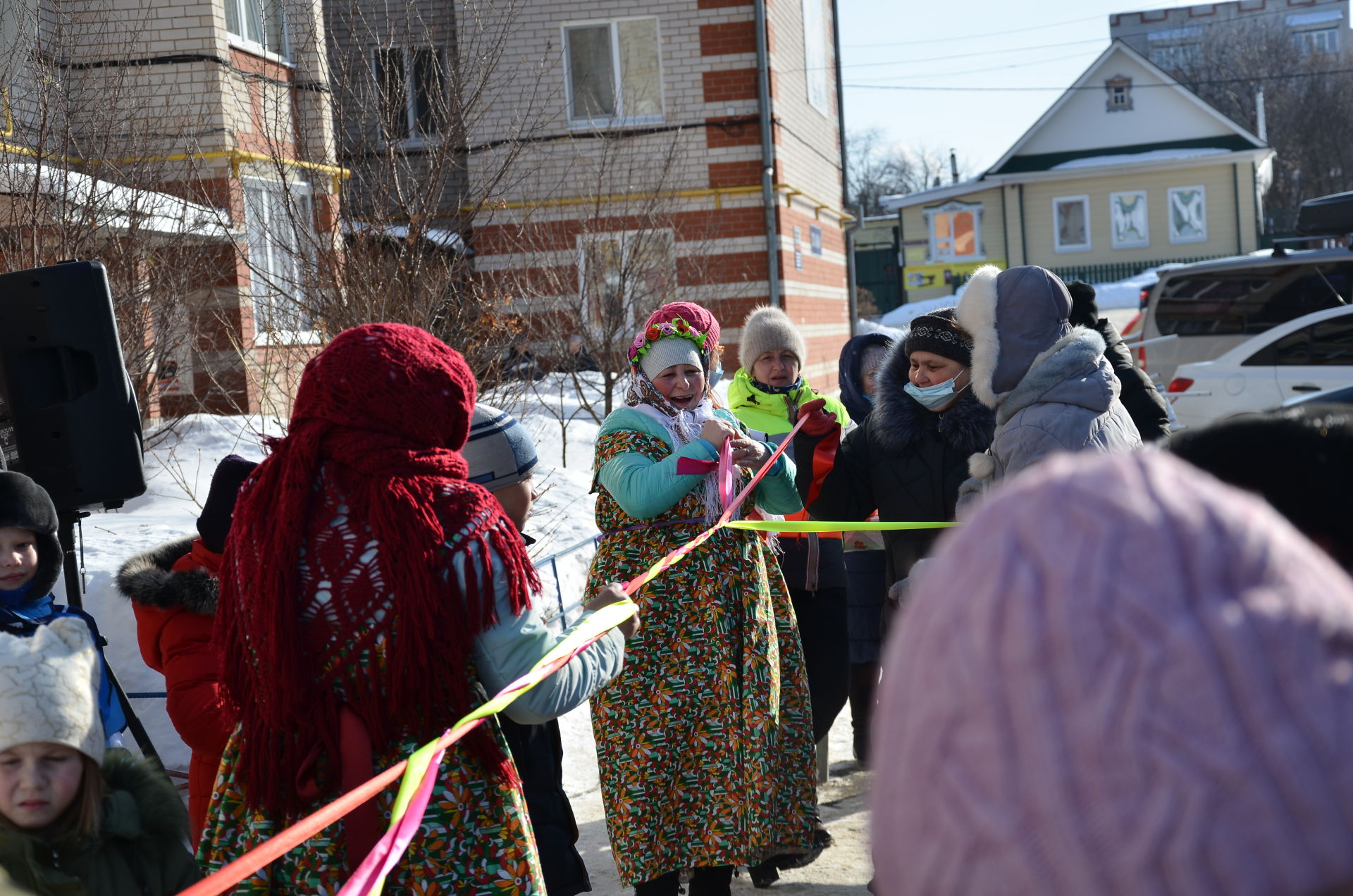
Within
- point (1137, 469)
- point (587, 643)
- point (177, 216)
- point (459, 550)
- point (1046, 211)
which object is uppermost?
point (1046, 211)

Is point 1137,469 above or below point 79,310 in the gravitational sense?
below

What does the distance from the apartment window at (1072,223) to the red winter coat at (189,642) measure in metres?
43.5

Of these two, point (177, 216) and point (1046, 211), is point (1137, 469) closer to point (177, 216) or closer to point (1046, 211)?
point (177, 216)

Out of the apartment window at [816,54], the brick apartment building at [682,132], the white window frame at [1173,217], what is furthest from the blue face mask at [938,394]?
the white window frame at [1173,217]

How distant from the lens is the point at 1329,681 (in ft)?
2.39

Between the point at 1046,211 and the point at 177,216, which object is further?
the point at 1046,211

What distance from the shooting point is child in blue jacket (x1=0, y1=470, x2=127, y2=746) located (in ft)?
11.3

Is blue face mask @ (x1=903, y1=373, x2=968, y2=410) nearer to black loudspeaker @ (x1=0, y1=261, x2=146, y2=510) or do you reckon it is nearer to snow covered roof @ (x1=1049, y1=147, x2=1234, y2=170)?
black loudspeaker @ (x1=0, y1=261, x2=146, y2=510)

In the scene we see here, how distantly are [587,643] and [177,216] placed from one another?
25.7 feet

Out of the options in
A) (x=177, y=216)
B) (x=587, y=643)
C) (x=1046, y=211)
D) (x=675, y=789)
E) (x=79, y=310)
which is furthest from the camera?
(x=1046, y=211)

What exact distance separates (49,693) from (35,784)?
181 mm

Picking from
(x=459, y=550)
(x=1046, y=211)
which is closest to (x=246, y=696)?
(x=459, y=550)

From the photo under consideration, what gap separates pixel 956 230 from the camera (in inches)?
1783

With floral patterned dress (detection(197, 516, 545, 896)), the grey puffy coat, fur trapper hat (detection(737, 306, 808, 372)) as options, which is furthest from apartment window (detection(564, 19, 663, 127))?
floral patterned dress (detection(197, 516, 545, 896))
